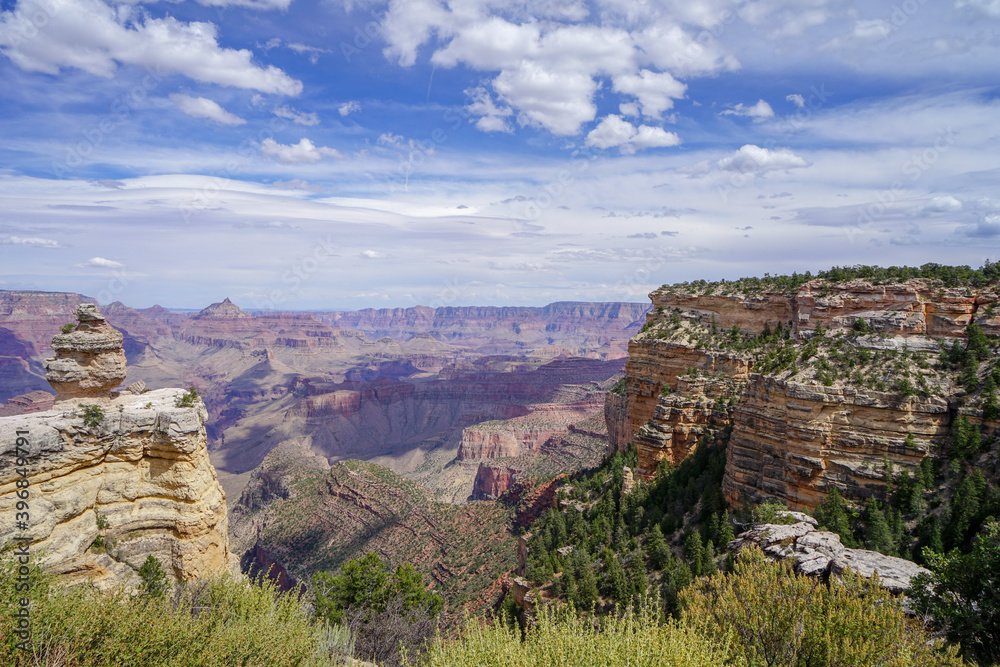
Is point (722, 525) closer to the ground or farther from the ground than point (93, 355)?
closer to the ground

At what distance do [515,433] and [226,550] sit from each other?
167 meters

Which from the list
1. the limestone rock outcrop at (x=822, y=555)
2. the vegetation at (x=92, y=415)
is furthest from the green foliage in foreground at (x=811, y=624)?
the vegetation at (x=92, y=415)

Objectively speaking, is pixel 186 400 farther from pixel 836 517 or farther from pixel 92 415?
pixel 836 517

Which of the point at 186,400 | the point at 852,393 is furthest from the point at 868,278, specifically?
the point at 186,400

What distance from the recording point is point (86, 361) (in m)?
24.4

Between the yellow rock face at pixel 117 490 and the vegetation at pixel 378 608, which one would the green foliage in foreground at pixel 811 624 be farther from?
the yellow rock face at pixel 117 490

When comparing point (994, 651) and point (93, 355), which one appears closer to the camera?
point (994, 651)

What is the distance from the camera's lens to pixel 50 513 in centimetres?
1998

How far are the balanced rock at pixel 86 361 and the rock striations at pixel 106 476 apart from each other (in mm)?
41

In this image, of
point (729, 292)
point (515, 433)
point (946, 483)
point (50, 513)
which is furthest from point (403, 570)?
point (515, 433)

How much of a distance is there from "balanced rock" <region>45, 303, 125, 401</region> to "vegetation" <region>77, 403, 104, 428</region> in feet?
6.57

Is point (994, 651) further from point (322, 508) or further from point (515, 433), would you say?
point (515, 433)

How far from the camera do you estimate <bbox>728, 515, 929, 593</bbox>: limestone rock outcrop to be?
19.3m

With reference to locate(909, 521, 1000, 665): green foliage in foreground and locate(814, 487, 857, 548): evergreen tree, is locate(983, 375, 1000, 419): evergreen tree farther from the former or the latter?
locate(909, 521, 1000, 665): green foliage in foreground
